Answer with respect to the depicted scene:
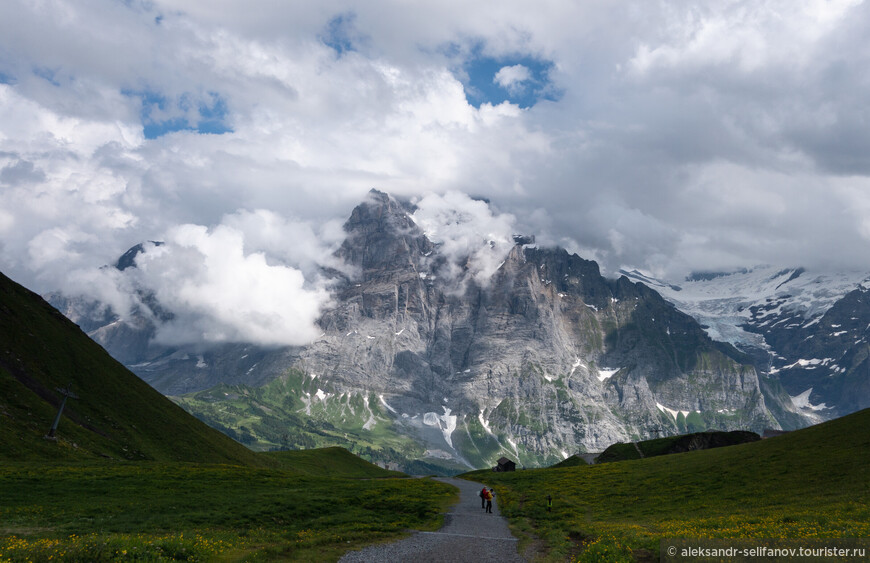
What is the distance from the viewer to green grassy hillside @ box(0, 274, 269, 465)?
276 feet

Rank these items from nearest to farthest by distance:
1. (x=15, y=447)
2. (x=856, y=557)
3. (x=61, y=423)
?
1. (x=856, y=557)
2. (x=15, y=447)
3. (x=61, y=423)

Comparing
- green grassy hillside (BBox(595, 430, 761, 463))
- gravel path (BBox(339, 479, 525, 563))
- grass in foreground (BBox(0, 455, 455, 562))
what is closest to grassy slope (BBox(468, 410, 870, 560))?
gravel path (BBox(339, 479, 525, 563))

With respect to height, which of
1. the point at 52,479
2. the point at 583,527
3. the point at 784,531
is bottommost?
the point at 52,479

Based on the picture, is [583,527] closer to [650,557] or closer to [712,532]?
[712,532]

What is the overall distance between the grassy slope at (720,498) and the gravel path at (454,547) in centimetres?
310

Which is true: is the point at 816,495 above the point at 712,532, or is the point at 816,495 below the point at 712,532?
above

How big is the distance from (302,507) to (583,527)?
24867 millimetres

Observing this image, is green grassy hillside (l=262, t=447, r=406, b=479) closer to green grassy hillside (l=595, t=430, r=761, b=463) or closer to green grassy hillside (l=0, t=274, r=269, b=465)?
green grassy hillside (l=0, t=274, r=269, b=465)

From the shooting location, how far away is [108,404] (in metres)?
110

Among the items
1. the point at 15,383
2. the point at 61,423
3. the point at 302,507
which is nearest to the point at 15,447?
the point at 61,423

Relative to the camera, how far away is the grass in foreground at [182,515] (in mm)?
27312

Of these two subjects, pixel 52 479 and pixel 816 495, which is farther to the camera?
pixel 52 479

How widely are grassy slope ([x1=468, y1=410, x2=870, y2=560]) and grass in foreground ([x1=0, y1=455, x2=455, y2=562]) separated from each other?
43.4 ft

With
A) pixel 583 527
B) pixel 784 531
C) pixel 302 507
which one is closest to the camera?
pixel 784 531
